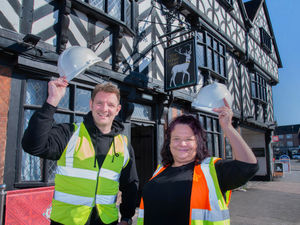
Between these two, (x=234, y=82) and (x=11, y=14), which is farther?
(x=234, y=82)

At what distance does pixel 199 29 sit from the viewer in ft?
28.8

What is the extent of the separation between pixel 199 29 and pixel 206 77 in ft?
6.20

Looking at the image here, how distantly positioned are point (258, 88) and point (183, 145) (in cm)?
1345

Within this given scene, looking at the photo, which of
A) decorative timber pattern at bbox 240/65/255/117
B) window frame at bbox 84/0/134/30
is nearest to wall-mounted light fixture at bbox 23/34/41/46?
window frame at bbox 84/0/134/30

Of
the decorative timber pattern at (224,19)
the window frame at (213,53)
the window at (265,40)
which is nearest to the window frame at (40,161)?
the window frame at (213,53)

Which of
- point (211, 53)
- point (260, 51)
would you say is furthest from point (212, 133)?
point (260, 51)

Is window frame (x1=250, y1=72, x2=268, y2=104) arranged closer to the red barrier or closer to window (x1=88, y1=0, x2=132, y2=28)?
window (x1=88, y1=0, x2=132, y2=28)

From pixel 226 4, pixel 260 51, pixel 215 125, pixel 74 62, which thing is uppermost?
pixel 226 4

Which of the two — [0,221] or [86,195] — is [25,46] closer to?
[0,221]

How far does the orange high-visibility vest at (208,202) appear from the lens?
5.06ft

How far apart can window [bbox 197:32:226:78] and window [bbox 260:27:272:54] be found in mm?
6353

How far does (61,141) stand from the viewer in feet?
6.00

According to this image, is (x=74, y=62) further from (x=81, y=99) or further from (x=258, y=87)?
(x=258, y=87)

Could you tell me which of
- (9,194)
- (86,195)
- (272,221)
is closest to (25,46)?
(9,194)
